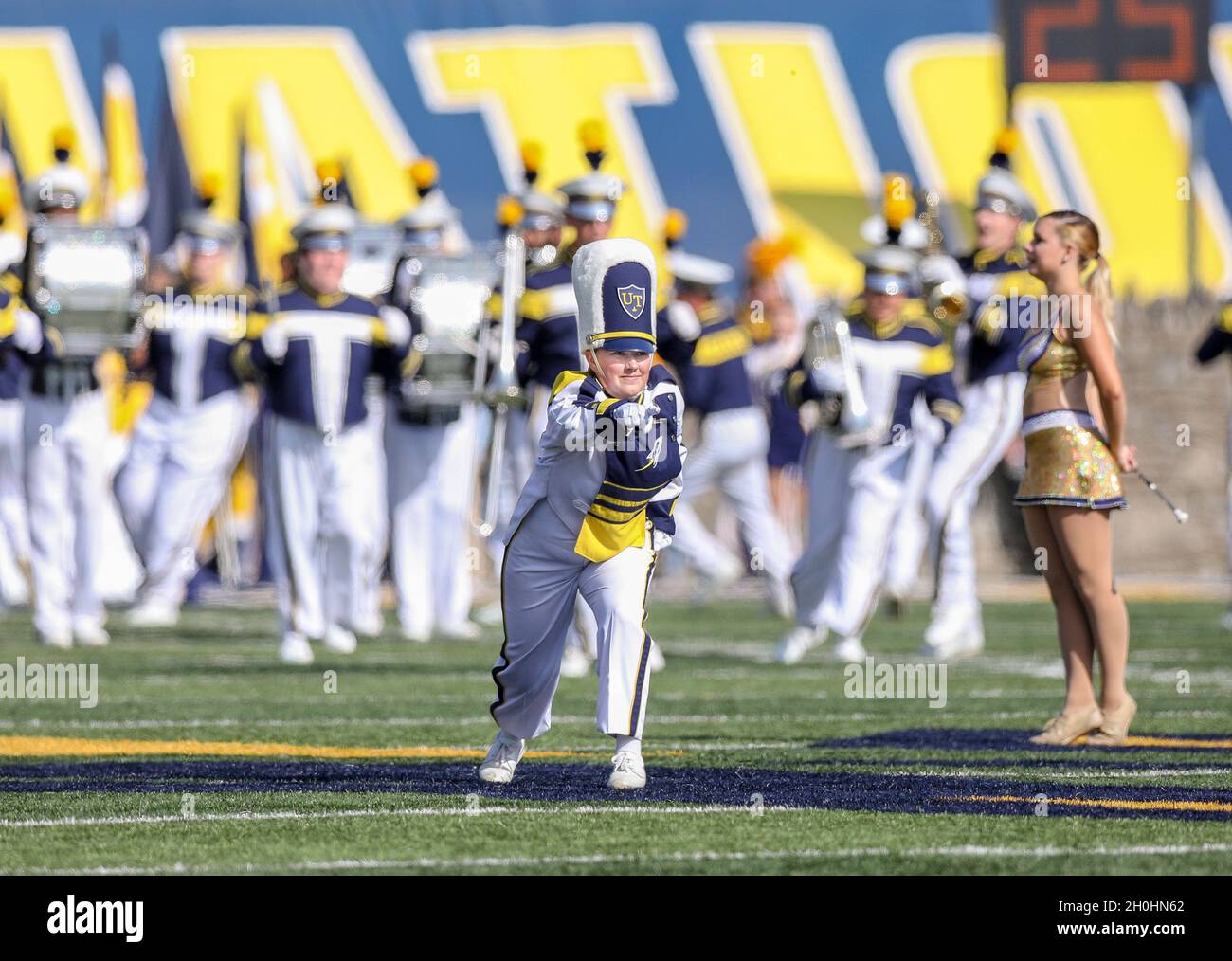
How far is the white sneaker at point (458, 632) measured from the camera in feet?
50.4

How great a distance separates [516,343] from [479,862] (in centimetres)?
654

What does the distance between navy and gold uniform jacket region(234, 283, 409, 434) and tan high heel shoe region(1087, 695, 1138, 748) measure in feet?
19.1

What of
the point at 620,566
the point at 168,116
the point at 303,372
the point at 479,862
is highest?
the point at 168,116

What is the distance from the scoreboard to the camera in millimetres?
21016

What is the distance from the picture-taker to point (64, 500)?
14.6 metres

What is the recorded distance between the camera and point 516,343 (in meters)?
12.4

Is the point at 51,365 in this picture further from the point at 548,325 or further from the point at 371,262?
the point at 548,325

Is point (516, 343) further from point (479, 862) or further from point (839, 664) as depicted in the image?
point (479, 862)

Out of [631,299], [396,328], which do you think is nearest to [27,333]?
[396,328]

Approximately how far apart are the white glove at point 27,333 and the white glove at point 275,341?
124 cm

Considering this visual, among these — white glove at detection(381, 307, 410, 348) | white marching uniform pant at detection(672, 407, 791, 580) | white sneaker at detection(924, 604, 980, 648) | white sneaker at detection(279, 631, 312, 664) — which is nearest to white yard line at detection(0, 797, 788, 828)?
white sneaker at detection(279, 631, 312, 664)

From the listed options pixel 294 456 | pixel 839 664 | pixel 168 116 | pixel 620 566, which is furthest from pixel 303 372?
pixel 168 116

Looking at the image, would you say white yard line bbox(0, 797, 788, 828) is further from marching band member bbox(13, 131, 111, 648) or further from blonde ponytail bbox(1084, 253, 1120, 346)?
marching band member bbox(13, 131, 111, 648)

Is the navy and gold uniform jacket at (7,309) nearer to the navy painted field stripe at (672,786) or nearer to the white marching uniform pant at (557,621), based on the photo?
the navy painted field stripe at (672,786)
